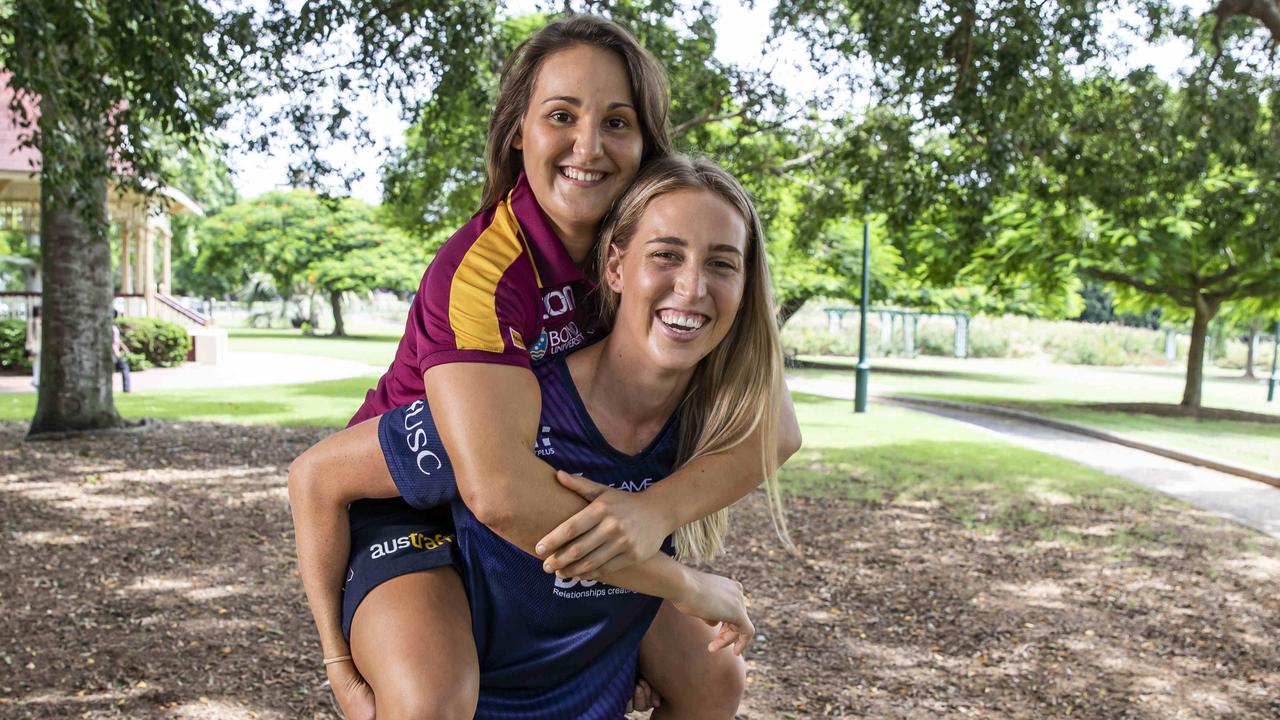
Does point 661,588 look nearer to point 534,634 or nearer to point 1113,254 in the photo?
point 534,634

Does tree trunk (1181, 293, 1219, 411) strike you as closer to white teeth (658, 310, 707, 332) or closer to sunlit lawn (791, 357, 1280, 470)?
sunlit lawn (791, 357, 1280, 470)

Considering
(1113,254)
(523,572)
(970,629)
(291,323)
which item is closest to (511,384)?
(523,572)

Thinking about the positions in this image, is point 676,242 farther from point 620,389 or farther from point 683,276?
point 620,389

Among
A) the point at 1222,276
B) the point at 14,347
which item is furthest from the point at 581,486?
the point at 14,347

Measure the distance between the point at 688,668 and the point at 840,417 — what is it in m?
16.2

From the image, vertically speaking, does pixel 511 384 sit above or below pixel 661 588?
above

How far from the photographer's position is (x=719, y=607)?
250 centimetres

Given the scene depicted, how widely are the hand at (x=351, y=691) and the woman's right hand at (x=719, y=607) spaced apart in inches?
27.4

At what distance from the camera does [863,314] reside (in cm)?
2016

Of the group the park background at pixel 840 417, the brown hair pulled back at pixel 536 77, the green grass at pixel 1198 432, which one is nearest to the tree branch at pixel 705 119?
the park background at pixel 840 417

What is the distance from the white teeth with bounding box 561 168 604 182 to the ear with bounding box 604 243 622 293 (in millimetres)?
158

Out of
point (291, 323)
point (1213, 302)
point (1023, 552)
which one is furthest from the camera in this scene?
point (291, 323)

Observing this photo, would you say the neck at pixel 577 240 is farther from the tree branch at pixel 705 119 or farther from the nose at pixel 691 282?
the tree branch at pixel 705 119

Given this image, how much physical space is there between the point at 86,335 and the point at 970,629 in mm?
9990
